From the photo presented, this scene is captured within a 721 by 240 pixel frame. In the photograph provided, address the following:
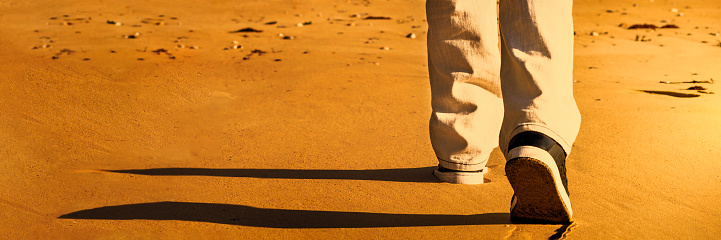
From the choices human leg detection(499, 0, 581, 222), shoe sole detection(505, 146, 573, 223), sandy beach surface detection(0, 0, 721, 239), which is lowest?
sandy beach surface detection(0, 0, 721, 239)

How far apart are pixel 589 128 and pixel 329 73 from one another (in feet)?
5.31

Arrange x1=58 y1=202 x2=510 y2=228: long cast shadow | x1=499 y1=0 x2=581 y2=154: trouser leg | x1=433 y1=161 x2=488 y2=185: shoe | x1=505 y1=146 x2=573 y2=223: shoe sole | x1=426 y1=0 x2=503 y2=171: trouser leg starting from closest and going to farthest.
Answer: x1=505 y1=146 x2=573 y2=223: shoe sole → x1=499 y1=0 x2=581 y2=154: trouser leg → x1=58 y1=202 x2=510 y2=228: long cast shadow → x1=426 y1=0 x2=503 y2=171: trouser leg → x1=433 y1=161 x2=488 y2=185: shoe

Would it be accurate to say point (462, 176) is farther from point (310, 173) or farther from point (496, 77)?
point (310, 173)

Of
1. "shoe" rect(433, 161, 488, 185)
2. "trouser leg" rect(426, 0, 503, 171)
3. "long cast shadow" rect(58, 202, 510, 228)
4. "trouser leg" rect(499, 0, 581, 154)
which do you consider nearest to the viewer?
"trouser leg" rect(499, 0, 581, 154)

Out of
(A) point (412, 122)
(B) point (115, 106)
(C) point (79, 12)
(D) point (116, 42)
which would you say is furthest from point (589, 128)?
(C) point (79, 12)

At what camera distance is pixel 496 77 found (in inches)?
89.0

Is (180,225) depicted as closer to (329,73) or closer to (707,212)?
(707,212)

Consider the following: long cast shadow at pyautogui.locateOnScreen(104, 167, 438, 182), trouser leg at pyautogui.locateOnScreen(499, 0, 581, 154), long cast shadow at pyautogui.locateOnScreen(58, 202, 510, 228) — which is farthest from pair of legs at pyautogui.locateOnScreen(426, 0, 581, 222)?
long cast shadow at pyautogui.locateOnScreen(58, 202, 510, 228)

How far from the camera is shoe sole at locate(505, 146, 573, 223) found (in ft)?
5.40

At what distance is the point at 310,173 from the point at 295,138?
0.48m

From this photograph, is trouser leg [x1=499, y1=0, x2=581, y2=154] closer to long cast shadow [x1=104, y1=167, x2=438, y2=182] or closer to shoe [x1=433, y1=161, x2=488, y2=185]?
shoe [x1=433, y1=161, x2=488, y2=185]

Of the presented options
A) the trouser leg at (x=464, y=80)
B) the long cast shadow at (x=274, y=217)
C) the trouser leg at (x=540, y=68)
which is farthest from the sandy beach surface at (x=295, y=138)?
the trouser leg at (x=540, y=68)

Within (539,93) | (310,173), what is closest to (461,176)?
(310,173)

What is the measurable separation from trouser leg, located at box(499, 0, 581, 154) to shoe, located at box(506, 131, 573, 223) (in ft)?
0.13
